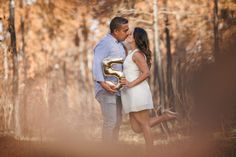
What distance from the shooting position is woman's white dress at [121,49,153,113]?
7293mm

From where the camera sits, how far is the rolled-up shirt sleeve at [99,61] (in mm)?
7227

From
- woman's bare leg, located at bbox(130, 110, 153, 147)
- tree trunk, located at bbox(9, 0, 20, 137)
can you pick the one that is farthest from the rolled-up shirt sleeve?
tree trunk, located at bbox(9, 0, 20, 137)

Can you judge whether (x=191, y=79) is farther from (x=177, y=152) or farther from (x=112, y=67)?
(x=112, y=67)

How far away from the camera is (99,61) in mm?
7305

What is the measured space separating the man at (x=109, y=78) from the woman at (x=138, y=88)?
0.44 feet

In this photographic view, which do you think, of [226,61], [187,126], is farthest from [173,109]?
[226,61]

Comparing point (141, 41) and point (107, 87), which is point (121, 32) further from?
point (107, 87)

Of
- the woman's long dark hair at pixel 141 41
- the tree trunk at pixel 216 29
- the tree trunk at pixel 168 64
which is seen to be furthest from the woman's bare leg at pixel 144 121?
the tree trunk at pixel 216 29

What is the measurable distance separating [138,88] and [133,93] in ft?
0.29

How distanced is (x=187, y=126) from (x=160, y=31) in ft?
5.22

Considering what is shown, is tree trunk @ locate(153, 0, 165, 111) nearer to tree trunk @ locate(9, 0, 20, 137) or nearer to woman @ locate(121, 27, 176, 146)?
woman @ locate(121, 27, 176, 146)

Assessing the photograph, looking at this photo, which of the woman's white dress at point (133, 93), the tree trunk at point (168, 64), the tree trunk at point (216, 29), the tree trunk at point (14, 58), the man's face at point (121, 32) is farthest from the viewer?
the tree trunk at point (14, 58)

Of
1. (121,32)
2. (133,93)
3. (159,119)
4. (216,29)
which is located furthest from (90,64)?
(159,119)

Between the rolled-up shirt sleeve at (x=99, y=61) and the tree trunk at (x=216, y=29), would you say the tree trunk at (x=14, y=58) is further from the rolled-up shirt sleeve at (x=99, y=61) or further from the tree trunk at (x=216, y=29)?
the tree trunk at (x=216, y=29)
